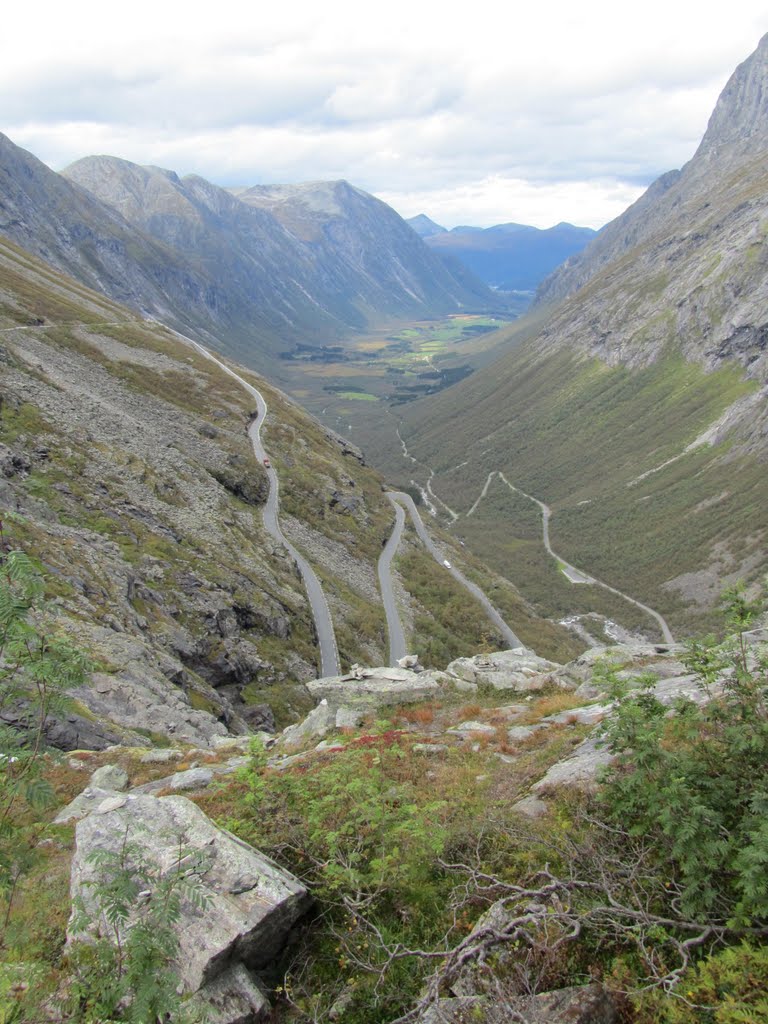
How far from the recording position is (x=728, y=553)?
136625 mm

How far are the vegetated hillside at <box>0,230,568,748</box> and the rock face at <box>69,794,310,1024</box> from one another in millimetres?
2645

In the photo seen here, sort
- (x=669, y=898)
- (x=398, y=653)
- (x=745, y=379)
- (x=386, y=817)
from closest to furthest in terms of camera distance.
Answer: (x=669, y=898), (x=386, y=817), (x=398, y=653), (x=745, y=379)

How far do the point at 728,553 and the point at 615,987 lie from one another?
14936 centimetres

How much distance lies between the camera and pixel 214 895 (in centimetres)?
818

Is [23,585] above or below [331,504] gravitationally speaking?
above

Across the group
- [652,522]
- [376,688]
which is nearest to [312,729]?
[376,688]

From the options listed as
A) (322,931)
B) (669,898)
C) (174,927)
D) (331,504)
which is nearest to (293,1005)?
(322,931)

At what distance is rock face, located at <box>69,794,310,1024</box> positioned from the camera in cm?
736

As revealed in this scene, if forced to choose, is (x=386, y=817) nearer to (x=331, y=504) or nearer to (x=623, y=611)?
(x=331, y=504)

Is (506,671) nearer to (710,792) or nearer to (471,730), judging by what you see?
(471,730)

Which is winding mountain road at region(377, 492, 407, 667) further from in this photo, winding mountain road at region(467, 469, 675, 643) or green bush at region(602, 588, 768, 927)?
winding mountain road at region(467, 469, 675, 643)

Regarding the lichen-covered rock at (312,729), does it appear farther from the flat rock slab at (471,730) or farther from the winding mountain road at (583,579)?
the winding mountain road at (583,579)

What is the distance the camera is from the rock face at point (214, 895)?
7.36 metres

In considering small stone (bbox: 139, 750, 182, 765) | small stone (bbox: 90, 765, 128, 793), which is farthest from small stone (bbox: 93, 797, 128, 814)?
small stone (bbox: 139, 750, 182, 765)
